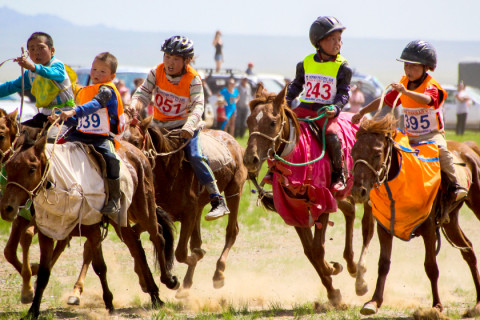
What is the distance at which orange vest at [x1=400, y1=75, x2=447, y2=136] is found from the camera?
6726 mm

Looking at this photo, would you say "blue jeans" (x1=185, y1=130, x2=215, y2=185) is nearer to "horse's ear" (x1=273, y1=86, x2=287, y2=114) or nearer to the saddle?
"horse's ear" (x1=273, y1=86, x2=287, y2=114)

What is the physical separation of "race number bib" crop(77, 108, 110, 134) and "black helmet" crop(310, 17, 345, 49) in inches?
92.9

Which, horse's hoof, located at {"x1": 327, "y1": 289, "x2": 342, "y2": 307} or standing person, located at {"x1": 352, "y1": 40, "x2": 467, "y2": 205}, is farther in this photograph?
horse's hoof, located at {"x1": 327, "y1": 289, "x2": 342, "y2": 307}

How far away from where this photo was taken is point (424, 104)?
21.5 ft

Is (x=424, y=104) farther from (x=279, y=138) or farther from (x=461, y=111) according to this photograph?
(x=461, y=111)

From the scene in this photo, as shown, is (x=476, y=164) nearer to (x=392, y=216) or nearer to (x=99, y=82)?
(x=392, y=216)

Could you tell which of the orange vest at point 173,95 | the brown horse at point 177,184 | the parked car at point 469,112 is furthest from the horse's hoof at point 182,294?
the parked car at point 469,112

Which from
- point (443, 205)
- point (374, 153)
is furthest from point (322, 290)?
point (374, 153)

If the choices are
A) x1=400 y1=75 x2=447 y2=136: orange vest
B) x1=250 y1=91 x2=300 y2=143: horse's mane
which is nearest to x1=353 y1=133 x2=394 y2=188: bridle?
x1=400 y1=75 x2=447 y2=136: orange vest

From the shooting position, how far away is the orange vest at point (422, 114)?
673cm

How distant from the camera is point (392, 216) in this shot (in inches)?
251

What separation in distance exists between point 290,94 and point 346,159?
917mm

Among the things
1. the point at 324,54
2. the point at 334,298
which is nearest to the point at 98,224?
the point at 334,298

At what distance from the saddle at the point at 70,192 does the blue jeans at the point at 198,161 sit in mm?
1337
